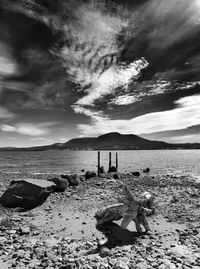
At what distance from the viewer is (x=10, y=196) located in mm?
11945

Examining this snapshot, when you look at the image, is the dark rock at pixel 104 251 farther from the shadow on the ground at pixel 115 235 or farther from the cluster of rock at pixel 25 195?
the cluster of rock at pixel 25 195

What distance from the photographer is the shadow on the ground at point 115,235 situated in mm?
7295

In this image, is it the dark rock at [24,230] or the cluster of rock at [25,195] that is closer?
the dark rock at [24,230]

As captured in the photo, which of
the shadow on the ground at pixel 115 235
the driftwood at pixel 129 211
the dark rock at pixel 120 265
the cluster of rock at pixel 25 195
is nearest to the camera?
the dark rock at pixel 120 265

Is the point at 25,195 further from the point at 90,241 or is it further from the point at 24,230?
the point at 90,241

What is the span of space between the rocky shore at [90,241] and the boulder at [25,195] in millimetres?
534

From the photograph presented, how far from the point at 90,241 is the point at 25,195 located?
630 cm

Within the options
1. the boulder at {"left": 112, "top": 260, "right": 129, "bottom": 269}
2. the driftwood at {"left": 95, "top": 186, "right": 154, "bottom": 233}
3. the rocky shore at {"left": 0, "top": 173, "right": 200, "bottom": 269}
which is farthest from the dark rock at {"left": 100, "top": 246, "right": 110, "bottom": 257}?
the driftwood at {"left": 95, "top": 186, "right": 154, "bottom": 233}

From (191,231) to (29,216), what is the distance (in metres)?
8.41

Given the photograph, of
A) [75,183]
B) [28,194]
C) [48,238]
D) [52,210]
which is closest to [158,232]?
[48,238]

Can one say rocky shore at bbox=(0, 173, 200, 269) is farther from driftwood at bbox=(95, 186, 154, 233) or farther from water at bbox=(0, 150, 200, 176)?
water at bbox=(0, 150, 200, 176)

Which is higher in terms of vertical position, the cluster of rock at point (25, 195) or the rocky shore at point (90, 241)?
the cluster of rock at point (25, 195)

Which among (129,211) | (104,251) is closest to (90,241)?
(104,251)

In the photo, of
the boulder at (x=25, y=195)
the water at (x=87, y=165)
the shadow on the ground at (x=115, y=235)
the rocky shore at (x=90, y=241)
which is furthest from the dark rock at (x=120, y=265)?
the water at (x=87, y=165)
